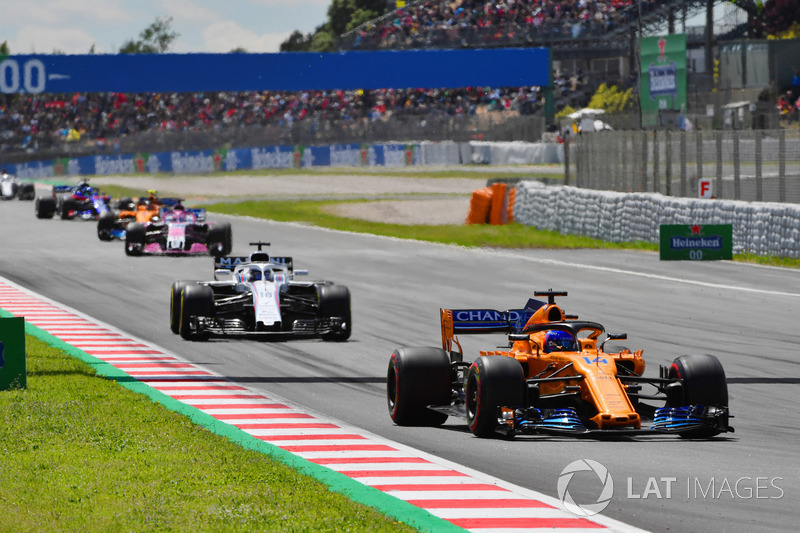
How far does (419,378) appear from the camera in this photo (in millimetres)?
10984

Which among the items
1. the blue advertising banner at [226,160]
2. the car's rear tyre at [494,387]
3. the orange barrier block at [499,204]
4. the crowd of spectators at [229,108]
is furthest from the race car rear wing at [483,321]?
the crowd of spectators at [229,108]

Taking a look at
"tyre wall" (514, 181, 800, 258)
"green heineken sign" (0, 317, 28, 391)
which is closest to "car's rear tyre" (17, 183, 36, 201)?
"tyre wall" (514, 181, 800, 258)

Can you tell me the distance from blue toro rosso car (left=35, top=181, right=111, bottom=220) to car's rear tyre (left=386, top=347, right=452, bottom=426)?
1168 inches

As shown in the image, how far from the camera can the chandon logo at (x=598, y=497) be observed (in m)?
7.83

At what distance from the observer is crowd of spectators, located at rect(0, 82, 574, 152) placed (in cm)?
8281

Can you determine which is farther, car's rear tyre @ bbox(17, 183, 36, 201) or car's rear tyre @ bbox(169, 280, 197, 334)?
car's rear tyre @ bbox(17, 183, 36, 201)

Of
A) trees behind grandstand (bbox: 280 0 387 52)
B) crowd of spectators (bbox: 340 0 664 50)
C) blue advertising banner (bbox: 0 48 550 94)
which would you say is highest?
trees behind grandstand (bbox: 280 0 387 52)

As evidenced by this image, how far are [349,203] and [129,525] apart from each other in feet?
146

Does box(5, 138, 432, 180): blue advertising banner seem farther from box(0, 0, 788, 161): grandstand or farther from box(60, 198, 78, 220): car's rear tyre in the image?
box(60, 198, 78, 220): car's rear tyre

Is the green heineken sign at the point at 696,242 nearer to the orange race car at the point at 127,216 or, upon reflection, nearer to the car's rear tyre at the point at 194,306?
the orange race car at the point at 127,216

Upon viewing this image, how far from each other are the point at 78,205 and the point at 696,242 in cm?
2031

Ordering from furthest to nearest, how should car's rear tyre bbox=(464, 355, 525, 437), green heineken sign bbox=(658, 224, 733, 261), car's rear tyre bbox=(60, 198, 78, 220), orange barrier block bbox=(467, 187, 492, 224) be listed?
car's rear tyre bbox=(60, 198, 78, 220) < orange barrier block bbox=(467, 187, 492, 224) < green heineken sign bbox=(658, 224, 733, 261) < car's rear tyre bbox=(464, 355, 525, 437)

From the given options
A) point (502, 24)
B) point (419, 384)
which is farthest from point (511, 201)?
point (502, 24)

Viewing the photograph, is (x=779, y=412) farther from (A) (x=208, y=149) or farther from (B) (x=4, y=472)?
(A) (x=208, y=149)
